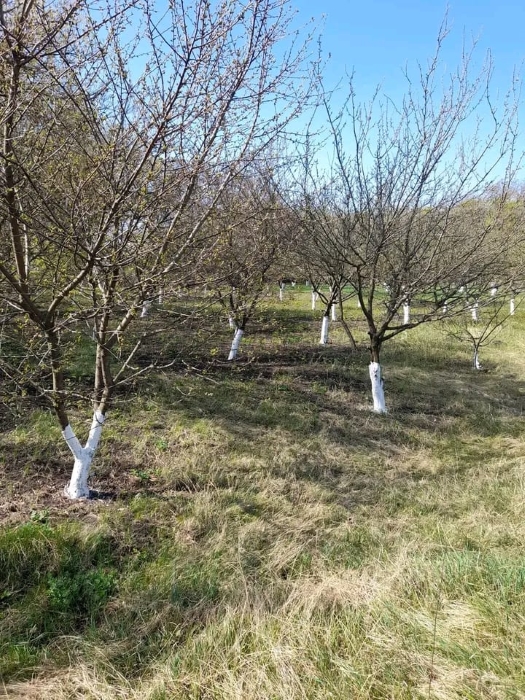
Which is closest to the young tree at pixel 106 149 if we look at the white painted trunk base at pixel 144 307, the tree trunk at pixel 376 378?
the white painted trunk base at pixel 144 307

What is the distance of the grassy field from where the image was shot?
194cm

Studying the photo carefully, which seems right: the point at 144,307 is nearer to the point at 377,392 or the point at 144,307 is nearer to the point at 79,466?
the point at 79,466

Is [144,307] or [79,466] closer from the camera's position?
[144,307]

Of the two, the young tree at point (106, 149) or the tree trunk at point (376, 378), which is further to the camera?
the tree trunk at point (376, 378)

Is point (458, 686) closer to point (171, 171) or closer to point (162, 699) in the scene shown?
point (162, 699)

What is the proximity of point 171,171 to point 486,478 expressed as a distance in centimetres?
439

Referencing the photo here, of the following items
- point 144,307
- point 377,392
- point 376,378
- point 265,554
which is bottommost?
point 265,554

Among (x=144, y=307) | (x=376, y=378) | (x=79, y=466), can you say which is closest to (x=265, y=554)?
(x=79, y=466)

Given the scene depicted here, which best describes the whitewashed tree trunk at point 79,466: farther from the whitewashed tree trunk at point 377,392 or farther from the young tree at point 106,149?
the whitewashed tree trunk at point 377,392

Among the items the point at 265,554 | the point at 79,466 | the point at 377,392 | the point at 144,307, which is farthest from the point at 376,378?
the point at 79,466

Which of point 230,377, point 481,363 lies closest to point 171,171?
point 230,377

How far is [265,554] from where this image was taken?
11.1ft

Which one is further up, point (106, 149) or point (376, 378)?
point (106, 149)

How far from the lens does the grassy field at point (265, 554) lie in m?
1.94
